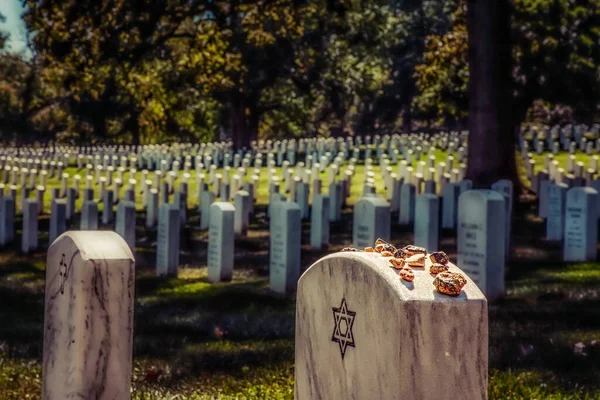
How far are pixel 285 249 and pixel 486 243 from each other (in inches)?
115

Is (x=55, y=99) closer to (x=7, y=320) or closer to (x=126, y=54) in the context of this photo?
(x=126, y=54)

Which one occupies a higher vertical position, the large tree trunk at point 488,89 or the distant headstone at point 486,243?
the large tree trunk at point 488,89

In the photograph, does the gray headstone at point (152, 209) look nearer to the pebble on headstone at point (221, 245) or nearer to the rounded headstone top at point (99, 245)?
the pebble on headstone at point (221, 245)

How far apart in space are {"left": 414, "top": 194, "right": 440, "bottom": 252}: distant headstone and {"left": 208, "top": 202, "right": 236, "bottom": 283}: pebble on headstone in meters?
2.51

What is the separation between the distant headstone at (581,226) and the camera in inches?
529

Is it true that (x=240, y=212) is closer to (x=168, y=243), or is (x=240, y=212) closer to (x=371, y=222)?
(x=168, y=243)

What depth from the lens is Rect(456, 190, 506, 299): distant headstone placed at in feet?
34.5

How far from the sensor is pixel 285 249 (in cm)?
1250

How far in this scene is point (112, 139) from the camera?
71.7 metres

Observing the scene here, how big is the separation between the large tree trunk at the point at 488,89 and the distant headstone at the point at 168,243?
658 centimetres

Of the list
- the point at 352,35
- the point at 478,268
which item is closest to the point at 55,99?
the point at 352,35

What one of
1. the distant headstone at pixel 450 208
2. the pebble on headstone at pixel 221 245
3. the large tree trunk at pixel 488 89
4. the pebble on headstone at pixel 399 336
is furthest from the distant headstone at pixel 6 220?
the pebble on headstone at pixel 399 336

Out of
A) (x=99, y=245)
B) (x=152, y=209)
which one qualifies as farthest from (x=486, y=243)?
(x=152, y=209)

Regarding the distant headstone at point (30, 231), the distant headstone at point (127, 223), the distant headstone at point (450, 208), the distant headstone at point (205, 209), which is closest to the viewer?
the distant headstone at point (127, 223)
